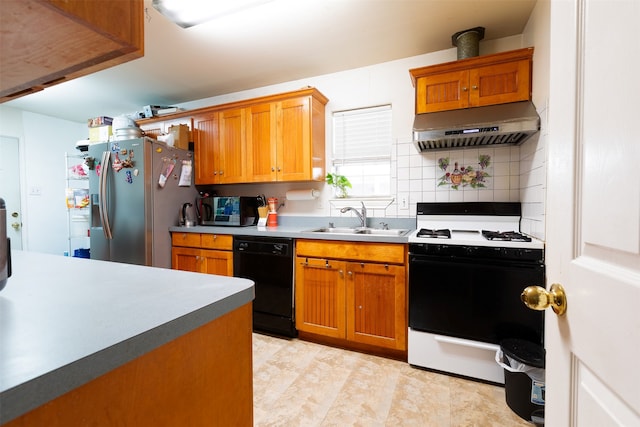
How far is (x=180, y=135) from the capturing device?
10.6 ft

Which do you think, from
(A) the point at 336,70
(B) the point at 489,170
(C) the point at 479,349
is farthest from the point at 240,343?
(A) the point at 336,70

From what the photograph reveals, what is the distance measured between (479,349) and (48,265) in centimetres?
224

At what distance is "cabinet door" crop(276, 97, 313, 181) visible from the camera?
2695 millimetres

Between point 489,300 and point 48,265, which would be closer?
point 48,265

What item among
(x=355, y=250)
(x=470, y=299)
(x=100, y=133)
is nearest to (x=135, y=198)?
(x=100, y=133)

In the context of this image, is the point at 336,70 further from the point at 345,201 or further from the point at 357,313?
the point at 357,313

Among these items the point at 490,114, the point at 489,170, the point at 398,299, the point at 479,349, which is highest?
the point at 490,114

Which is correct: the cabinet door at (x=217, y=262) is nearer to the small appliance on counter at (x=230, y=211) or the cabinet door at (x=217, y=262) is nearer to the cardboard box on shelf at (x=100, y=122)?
the small appliance on counter at (x=230, y=211)

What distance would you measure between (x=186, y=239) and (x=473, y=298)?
101 inches

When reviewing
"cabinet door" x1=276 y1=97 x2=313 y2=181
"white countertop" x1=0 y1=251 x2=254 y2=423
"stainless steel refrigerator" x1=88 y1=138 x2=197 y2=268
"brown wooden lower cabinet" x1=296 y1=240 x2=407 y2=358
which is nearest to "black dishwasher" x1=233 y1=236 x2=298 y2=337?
"brown wooden lower cabinet" x1=296 y1=240 x2=407 y2=358

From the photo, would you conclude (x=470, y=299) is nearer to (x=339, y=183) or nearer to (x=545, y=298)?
(x=545, y=298)

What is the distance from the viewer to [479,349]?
184 centimetres

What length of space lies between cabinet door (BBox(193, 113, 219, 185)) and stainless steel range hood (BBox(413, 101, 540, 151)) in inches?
83.7

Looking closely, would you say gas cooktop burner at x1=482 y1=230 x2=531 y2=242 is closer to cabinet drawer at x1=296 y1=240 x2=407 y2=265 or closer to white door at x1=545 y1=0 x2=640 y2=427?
cabinet drawer at x1=296 y1=240 x2=407 y2=265
